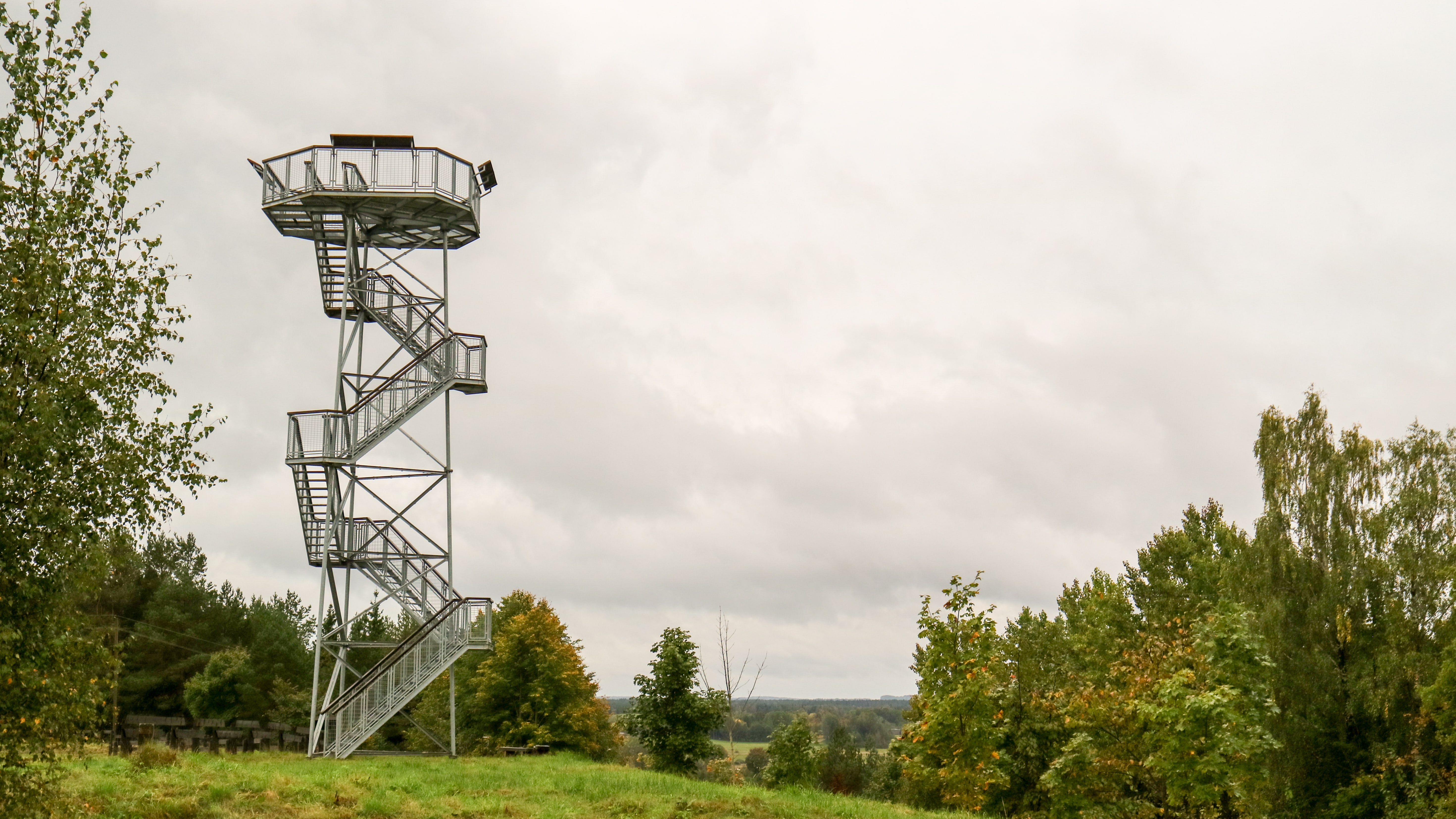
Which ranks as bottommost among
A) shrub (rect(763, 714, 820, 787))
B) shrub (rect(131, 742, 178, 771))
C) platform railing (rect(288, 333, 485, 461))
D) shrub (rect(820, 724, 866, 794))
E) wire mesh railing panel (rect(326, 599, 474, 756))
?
shrub (rect(820, 724, 866, 794))

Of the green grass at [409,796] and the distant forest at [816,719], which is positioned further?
the distant forest at [816,719]

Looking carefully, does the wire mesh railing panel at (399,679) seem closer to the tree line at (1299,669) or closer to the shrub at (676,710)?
the shrub at (676,710)

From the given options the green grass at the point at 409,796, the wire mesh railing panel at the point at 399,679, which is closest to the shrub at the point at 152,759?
the green grass at the point at 409,796

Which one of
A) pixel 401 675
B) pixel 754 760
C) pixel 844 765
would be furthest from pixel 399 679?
pixel 844 765

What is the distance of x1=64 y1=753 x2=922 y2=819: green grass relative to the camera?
17.8 m

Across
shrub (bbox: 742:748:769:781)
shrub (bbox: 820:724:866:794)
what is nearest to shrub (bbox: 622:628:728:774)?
shrub (bbox: 742:748:769:781)

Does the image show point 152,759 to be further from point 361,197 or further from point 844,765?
point 844,765

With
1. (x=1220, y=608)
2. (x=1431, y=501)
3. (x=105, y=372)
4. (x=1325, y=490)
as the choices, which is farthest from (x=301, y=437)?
(x=1431, y=501)

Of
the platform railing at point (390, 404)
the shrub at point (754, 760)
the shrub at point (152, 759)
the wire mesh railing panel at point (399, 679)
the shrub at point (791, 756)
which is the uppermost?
the platform railing at point (390, 404)

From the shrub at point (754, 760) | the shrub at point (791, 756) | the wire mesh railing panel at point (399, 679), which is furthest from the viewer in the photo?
the shrub at point (754, 760)

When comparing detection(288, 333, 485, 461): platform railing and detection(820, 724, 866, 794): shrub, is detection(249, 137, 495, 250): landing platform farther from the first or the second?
detection(820, 724, 866, 794): shrub

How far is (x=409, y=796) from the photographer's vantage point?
20469mm

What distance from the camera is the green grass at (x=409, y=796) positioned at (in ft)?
58.4

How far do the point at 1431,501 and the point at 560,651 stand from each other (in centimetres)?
3315
